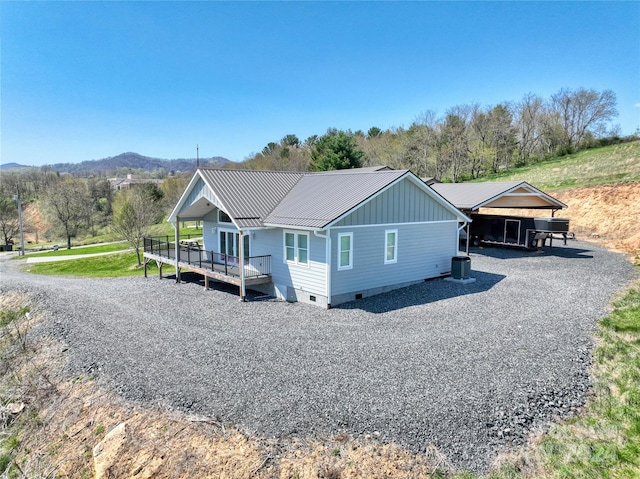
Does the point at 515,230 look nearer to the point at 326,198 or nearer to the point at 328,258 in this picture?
the point at 326,198

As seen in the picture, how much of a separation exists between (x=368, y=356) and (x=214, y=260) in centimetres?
1086

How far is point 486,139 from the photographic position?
54625 millimetres

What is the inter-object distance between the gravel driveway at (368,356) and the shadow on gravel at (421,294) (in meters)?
0.07

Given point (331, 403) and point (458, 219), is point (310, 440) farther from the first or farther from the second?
point (458, 219)

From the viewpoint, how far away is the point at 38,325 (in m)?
13.0

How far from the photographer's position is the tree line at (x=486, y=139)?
174 ft

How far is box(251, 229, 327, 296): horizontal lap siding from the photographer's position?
12945 millimetres

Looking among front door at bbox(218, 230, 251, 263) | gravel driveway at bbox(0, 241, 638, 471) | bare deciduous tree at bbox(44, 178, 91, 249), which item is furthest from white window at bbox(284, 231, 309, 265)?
bare deciduous tree at bbox(44, 178, 91, 249)

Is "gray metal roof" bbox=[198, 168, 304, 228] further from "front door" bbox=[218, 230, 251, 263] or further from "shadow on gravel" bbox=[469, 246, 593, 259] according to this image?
"shadow on gravel" bbox=[469, 246, 593, 259]

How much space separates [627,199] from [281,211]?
2693 cm

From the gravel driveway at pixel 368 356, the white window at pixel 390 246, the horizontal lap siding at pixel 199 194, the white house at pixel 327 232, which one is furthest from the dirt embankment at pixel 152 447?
the white window at pixel 390 246

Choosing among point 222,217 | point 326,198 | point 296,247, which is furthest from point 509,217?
point 222,217

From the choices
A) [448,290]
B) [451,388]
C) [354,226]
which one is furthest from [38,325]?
[448,290]

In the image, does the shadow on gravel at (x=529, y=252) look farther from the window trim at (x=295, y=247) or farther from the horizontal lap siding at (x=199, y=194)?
the horizontal lap siding at (x=199, y=194)
